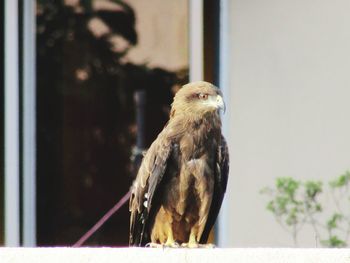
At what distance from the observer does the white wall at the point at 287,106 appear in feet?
24.0

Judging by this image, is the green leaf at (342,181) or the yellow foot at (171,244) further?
the green leaf at (342,181)

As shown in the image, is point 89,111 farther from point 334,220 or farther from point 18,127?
point 334,220

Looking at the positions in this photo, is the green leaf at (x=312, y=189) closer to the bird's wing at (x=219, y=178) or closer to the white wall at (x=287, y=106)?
the white wall at (x=287, y=106)

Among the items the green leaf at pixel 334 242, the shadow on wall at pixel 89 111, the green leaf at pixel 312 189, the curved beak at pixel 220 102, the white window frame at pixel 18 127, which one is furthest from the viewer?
the shadow on wall at pixel 89 111

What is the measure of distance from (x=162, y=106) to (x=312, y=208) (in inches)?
49.7

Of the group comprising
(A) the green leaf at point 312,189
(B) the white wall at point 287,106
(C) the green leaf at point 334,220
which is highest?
(B) the white wall at point 287,106

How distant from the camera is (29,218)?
300 inches

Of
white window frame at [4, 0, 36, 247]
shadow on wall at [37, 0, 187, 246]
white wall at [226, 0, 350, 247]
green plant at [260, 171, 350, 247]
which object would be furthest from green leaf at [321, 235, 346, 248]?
white window frame at [4, 0, 36, 247]

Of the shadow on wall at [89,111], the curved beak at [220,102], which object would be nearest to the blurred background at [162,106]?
the shadow on wall at [89,111]

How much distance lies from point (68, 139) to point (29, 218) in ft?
1.87

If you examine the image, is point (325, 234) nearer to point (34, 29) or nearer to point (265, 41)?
point (265, 41)
